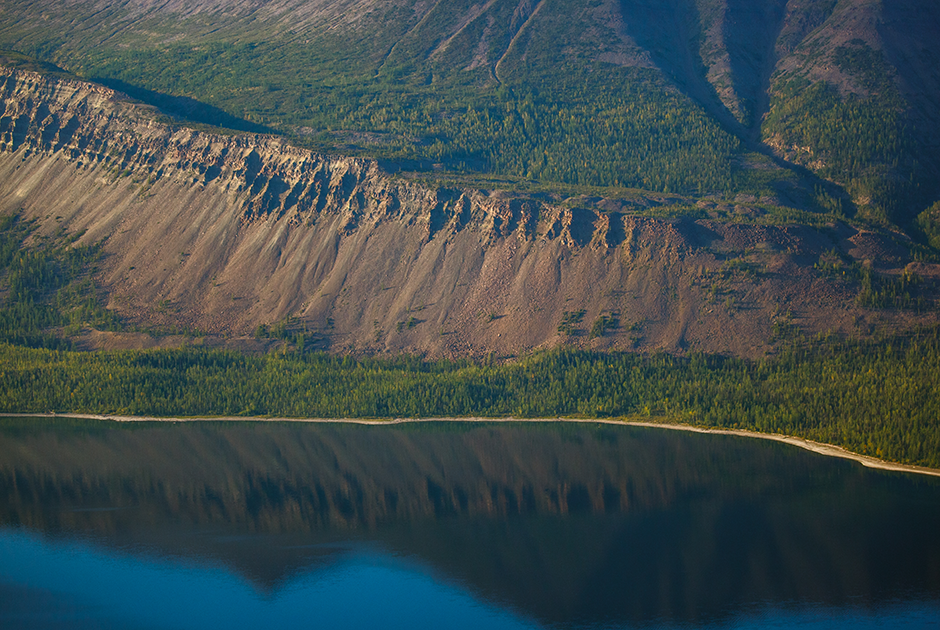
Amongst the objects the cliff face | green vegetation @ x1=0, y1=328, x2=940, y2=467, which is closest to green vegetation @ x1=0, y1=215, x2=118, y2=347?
the cliff face

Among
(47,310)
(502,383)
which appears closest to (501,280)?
(502,383)

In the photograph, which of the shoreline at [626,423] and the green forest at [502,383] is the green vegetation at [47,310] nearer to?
the green forest at [502,383]

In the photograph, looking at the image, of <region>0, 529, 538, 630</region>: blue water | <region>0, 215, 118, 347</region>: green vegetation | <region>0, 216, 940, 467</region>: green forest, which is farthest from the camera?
<region>0, 215, 118, 347</region>: green vegetation

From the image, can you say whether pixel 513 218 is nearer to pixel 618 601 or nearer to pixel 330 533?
pixel 330 533

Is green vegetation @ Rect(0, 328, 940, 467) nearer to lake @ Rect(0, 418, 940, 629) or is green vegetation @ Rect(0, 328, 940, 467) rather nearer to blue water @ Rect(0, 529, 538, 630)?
lake @ Rect(0, 418, 940, 629)

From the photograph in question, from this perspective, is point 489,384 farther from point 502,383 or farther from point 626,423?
point 626,423

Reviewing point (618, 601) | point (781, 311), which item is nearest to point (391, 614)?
point (618, 601)
